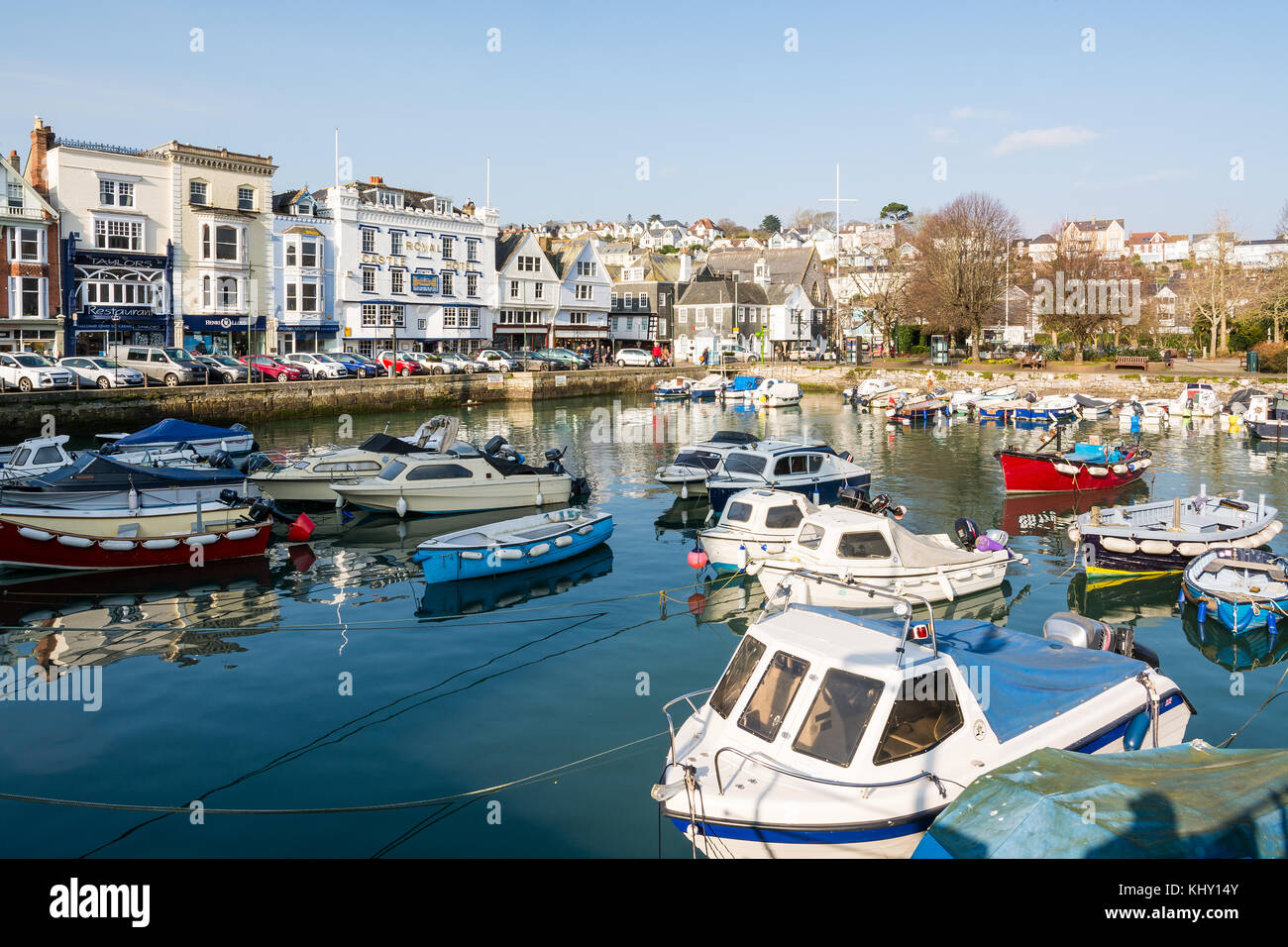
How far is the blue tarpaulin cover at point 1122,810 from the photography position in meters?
7.12

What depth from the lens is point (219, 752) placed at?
13.0 metres

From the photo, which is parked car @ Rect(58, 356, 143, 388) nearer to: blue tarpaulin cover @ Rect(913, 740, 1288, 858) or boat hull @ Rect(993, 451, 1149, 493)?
boat hull @ Rect(993, 451, 1149, 493)

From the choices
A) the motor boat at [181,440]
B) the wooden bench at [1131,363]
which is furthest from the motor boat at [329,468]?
the wooden bench at [1131,363]

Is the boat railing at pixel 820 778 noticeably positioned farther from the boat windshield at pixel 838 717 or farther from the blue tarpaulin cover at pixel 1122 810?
the blue tarpaulin cover at pixel 1122 810

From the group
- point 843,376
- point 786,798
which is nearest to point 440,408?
point 843,376

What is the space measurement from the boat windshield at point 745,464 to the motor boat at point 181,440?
57.3ft

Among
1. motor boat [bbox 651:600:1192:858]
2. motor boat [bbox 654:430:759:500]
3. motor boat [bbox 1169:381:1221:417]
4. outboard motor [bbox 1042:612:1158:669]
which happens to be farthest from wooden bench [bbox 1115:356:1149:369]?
motor boat [bbox 651:600:1192:858]

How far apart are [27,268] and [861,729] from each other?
59.4 metres

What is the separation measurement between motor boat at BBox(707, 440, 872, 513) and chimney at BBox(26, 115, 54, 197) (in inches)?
1962

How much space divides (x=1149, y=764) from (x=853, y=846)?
8.88 feet

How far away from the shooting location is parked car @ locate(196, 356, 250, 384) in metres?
53.2

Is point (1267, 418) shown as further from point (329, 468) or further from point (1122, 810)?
point (1122, 810)

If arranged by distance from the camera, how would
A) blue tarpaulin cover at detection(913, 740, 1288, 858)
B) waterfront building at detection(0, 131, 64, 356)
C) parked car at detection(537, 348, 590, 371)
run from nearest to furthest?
blue tarpaulin cover at detection(913, 740, 1288, 858), waterfront building at detection(0, 131, 64, 356), parked car at detection(537, 348, 590, 371)
